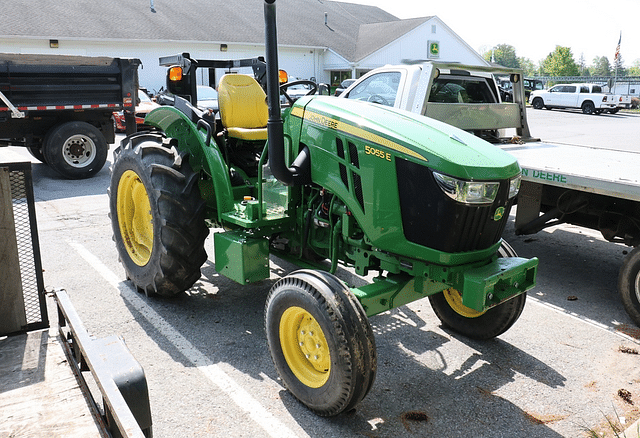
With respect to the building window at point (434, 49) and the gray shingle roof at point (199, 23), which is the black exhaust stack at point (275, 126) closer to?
the gray shingle roof at point (199, 23)

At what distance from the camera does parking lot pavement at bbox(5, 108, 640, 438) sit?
3354 mm

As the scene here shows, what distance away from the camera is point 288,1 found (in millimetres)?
36750

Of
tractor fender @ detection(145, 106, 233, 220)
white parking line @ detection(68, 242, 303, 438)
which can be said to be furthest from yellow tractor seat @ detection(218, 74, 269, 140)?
white parking line @ detection(68, 242, 303, 438)

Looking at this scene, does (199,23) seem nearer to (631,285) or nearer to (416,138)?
(631,285)

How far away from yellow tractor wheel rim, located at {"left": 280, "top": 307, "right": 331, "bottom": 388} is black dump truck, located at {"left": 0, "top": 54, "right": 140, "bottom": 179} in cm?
807

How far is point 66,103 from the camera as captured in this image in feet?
33.6

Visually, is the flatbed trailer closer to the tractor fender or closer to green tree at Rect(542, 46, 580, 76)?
the tractor fender

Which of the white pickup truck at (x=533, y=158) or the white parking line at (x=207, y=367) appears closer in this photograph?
the white parking line at (x=207, y=367)

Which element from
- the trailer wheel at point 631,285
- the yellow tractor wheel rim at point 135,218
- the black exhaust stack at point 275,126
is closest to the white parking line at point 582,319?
the trailer wheel at point 631,285

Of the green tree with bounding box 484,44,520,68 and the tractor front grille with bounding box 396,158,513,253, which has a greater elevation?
the green tree with bounding box 484,44,520,68

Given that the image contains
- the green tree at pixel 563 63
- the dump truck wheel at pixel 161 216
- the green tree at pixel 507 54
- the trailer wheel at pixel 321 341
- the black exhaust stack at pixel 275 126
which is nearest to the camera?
the trailer wheel at pixel 321 341

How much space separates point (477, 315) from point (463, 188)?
1.39m

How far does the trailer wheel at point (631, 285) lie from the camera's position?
4.70 metres

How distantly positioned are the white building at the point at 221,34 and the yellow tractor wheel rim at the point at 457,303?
18454 millimetres
